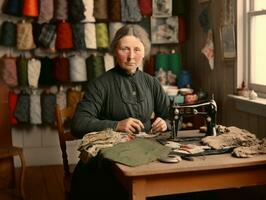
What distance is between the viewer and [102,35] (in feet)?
14.3

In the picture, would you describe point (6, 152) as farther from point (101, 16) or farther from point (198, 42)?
point (198, 42)

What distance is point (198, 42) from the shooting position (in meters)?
4.28

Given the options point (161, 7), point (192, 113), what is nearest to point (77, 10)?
point (161, 7)

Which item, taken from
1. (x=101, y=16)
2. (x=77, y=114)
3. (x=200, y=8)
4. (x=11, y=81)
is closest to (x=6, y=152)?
(x=11, y=81)

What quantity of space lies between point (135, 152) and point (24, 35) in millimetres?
2634

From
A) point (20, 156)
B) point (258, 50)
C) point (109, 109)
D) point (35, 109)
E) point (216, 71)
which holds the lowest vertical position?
point (20, 156)

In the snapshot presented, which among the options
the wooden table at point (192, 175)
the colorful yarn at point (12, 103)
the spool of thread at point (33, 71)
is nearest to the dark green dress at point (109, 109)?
the wooden table at point (192, 175)

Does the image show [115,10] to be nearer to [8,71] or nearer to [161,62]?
[161,62]

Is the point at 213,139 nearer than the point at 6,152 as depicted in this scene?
Yes

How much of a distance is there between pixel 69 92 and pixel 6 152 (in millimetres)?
1056

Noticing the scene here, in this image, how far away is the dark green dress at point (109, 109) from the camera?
2289mm

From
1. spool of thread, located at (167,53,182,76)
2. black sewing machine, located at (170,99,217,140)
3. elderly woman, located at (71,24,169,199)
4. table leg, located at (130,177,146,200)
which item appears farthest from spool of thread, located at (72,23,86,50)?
table leg, located at (130,177,146,200)

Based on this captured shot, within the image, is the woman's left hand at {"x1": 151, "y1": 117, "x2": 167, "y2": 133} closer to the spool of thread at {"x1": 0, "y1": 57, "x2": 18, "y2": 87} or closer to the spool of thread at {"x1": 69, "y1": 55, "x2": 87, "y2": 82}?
the spool of thread at {"x1": 69, "y1": 55, "x2": 87, "y2": 82}

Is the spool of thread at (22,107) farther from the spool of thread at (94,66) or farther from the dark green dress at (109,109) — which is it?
the dark green dress at (109,109)
